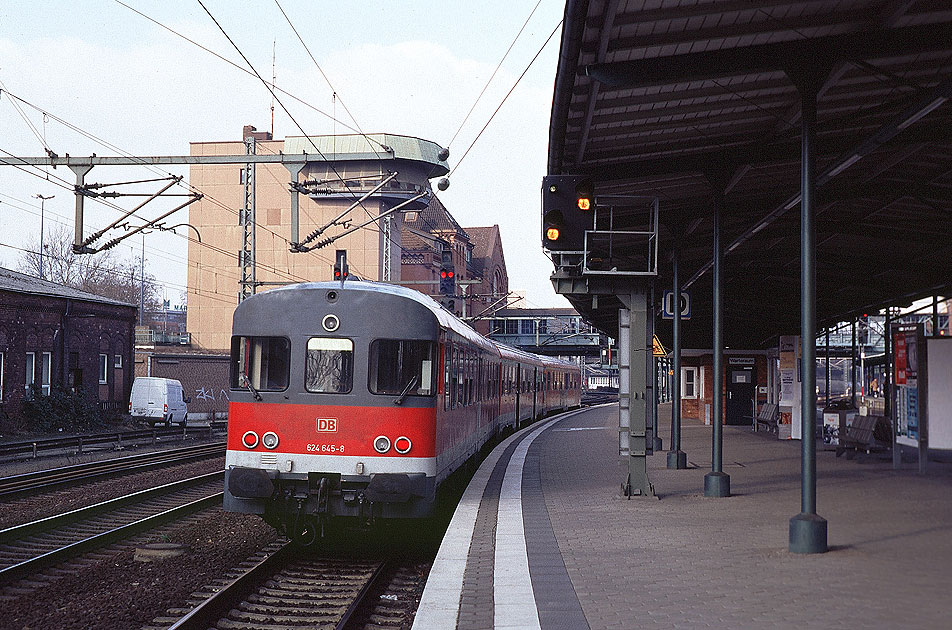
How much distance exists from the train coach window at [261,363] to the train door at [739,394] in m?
22.6

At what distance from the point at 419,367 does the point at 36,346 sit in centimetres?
2764

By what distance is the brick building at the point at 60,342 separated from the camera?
3241 cm

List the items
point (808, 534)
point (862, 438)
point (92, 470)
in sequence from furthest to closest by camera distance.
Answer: point (92, 470) → point (862, 438) → point (808, 534)

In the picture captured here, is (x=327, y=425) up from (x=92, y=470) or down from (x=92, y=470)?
up

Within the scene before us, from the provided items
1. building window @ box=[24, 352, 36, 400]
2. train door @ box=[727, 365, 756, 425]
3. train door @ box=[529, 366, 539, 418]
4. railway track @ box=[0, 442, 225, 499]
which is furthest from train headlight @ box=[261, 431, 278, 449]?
building window @ box=[24, 352, 36, 400]

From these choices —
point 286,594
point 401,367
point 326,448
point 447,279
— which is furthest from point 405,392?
point 447,279

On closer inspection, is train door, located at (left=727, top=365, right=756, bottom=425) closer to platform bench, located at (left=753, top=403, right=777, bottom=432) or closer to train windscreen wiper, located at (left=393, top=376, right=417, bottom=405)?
platform bench, located at (left=753, top=403, right=777, bottom=432)

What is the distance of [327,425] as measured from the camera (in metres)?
10.0

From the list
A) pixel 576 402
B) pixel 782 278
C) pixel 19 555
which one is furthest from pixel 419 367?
pixel 576 402

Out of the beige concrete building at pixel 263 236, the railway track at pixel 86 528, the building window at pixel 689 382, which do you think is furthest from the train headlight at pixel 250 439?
the beige concrete building at pixel 263 236

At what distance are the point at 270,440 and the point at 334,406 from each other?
730 mm

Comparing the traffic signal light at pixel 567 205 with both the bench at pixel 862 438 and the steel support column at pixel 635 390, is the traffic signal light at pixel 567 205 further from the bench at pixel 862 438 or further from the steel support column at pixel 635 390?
the bench at pixel 862 438

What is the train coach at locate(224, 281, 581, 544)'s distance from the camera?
9898 millimetres

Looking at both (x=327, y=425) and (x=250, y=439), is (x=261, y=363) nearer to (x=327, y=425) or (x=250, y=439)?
(x=250, y=439)
